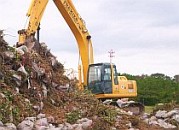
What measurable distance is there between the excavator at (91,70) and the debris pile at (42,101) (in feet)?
21.1

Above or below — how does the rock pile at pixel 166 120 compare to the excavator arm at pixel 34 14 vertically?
below

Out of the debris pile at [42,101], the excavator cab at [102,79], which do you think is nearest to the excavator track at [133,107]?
the excavator cab at [102,79]

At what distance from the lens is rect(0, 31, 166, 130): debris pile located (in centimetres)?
1146

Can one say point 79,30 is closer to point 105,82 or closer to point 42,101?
point 105,82

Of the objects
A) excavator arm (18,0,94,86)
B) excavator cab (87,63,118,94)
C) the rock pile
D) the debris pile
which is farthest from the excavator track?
the debris pile

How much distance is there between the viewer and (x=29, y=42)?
15375mm

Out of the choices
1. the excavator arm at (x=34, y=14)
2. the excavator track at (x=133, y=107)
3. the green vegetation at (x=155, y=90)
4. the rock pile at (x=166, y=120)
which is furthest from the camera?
the green vegetation at (x=155, y=90)

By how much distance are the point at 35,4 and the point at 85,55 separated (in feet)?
12.6

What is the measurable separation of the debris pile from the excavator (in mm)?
6416

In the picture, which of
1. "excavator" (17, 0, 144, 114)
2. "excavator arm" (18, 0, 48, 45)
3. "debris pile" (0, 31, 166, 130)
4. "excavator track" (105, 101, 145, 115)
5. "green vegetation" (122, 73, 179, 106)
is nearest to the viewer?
"debris pile" (0, 31, 166, 130)

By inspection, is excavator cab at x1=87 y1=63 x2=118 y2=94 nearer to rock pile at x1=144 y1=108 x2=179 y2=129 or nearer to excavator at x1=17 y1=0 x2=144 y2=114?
excavator at x1=17 y1=0 x2=144 y2=114

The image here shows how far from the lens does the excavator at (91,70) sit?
2203cm

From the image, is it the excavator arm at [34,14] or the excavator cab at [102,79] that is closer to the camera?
the excavator arm at [34,14]

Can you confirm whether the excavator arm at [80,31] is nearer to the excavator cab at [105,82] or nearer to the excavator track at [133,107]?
the excavator cab at [105,82]
